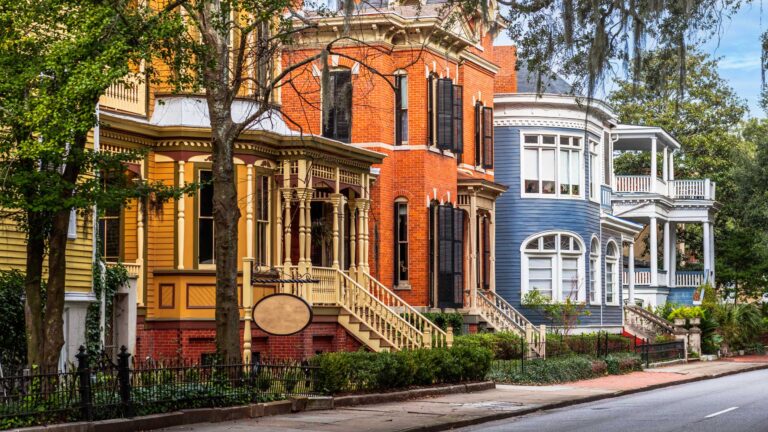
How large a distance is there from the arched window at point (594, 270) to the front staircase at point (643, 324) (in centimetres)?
305

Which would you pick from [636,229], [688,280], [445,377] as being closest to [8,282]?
[445,377]

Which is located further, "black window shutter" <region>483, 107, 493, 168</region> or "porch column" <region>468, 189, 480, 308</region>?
"black window shutter" <region>483, 107, 493, 168</region>

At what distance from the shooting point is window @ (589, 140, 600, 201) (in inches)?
1864

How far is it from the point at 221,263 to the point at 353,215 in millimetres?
11677

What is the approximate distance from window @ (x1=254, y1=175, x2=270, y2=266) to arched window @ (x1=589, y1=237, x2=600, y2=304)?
19504 mm

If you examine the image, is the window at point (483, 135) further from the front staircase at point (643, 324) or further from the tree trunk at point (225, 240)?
the tree trunk at point (225, 240)

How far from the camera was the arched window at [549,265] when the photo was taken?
44625 millimetres

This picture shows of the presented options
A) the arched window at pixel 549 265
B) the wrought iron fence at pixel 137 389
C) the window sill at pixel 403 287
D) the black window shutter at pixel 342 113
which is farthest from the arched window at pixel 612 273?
the wrought iron fence at pixel 137 389

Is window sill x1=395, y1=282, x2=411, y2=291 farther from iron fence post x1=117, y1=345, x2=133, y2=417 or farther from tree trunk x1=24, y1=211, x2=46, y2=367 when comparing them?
iron fence post x1=117, y1=345, x2=133, y2=417

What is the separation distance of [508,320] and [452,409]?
51.2ft

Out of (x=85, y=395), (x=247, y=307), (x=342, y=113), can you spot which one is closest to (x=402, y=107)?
(x=342, y=113)

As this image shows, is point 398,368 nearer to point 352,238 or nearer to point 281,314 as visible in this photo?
point 281,314

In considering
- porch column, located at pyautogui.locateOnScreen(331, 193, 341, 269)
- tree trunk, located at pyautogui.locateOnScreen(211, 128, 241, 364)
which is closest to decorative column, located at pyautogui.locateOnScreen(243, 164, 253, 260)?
porch column, located at pyautogui.locateOnScreen(331, 193, 341, 269)

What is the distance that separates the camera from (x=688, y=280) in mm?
60656
